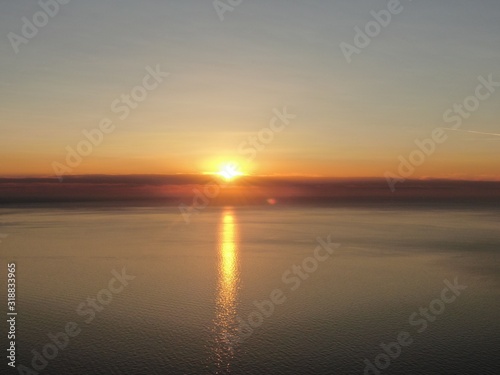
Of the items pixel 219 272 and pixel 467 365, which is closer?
pixel 467 365

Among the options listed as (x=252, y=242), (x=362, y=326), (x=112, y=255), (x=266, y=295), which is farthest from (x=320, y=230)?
(x=362, y=326)

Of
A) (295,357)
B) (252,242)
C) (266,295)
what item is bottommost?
(295,357)

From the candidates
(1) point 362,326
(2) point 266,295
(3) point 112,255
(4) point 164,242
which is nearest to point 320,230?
(4) point 164,242

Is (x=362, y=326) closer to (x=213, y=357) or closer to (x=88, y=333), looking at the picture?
(x=213, y=357)

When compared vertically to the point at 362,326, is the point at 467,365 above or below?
below

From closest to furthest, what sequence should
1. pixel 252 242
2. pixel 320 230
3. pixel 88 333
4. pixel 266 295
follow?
pixel 88 333 < pixel 266 295 < pixel 252 242 < pixel 320 230

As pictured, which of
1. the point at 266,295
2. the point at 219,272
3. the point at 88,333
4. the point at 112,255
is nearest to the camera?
the point at 88,333

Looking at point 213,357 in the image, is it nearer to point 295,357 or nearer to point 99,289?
point 295,357
